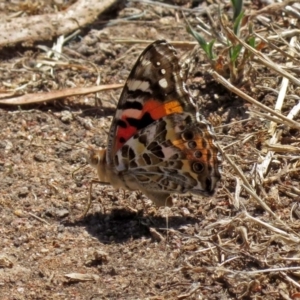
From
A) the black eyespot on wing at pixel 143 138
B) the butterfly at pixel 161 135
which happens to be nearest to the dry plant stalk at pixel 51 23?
the butterfly at pixel 161 135

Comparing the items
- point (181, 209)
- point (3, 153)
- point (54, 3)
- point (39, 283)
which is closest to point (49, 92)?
point (3, 153)

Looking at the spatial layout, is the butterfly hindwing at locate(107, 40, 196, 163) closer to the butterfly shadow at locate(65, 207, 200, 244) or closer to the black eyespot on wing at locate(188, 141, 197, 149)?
the black eyespot on wing at locate(188, 141, 197, 149)

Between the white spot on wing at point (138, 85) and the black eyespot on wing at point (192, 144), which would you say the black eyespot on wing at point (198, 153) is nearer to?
the black eyespot on wing at point (192, 144)

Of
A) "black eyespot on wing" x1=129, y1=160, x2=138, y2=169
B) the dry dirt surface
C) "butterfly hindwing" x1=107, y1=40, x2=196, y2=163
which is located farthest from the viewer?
"black eyespot on wing" x1=129, y1=160, x2=138, y2=169

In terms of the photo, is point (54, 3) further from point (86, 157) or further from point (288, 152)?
point (288, 152)

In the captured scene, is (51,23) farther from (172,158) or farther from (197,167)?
(197,167)

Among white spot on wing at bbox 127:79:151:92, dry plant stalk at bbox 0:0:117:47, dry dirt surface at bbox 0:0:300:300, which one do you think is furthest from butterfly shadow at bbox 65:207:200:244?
dry plant stalk at bbox 0:0:117:47
